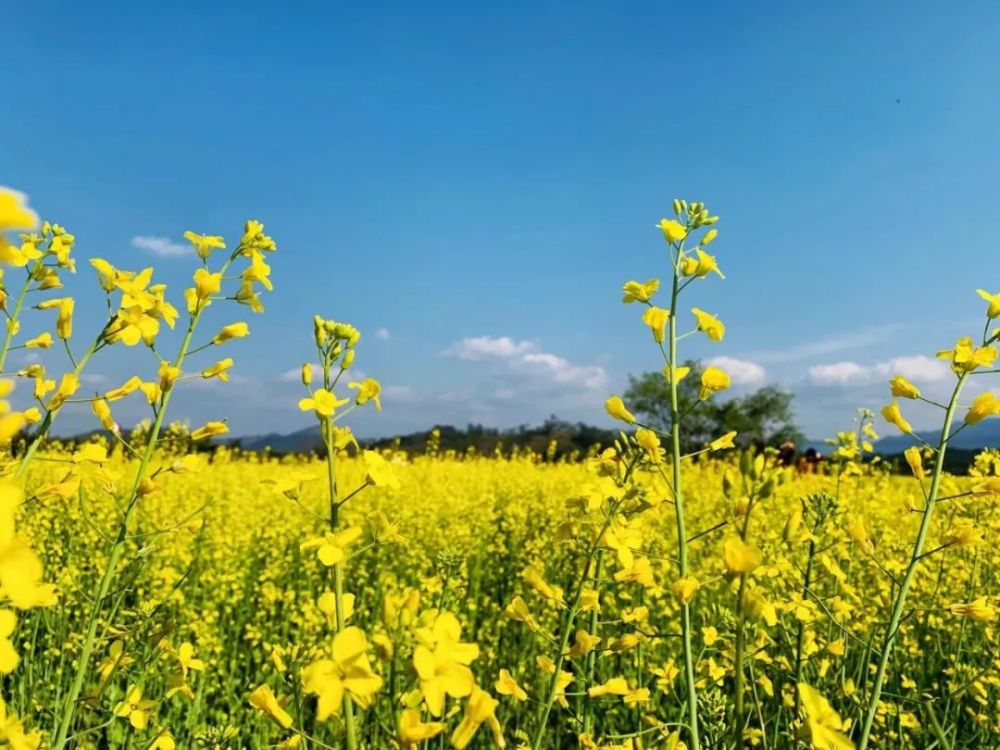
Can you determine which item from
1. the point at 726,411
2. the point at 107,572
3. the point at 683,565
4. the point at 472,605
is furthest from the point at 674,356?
the point at 726,411

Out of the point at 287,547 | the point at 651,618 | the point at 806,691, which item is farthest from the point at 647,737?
the point at 287,547

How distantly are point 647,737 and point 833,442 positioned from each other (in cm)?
299

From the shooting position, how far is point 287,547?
7.16m

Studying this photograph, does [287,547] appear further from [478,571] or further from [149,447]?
[149,447]

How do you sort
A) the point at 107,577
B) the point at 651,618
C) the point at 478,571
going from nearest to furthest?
1. the point at 107,577
2. the point at 651,618
3. the point at 478,571

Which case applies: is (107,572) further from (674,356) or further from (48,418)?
(674,356)

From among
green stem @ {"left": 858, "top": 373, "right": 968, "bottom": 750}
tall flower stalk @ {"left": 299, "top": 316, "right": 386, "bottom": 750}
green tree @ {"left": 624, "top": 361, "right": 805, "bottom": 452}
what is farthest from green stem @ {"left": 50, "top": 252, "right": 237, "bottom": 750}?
green tree @ {"left": 624, "top": 361, "right": 805, "bottom": 452}

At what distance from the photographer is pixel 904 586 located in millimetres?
1721

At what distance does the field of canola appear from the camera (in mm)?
1296

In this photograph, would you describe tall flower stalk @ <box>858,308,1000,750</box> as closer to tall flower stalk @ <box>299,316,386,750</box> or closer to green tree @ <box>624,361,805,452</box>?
tall flower stalk @ <box>299,316,386,750</box>

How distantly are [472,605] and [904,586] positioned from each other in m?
3.67

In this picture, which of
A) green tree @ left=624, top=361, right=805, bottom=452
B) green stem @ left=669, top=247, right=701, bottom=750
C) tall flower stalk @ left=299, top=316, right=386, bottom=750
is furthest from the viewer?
green tree @ left=624, top=361, right=805, bottom=452

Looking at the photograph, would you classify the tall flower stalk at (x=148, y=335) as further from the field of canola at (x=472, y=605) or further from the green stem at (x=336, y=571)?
the green stem at (x=336, y=571)

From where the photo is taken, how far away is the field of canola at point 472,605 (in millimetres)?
1296
